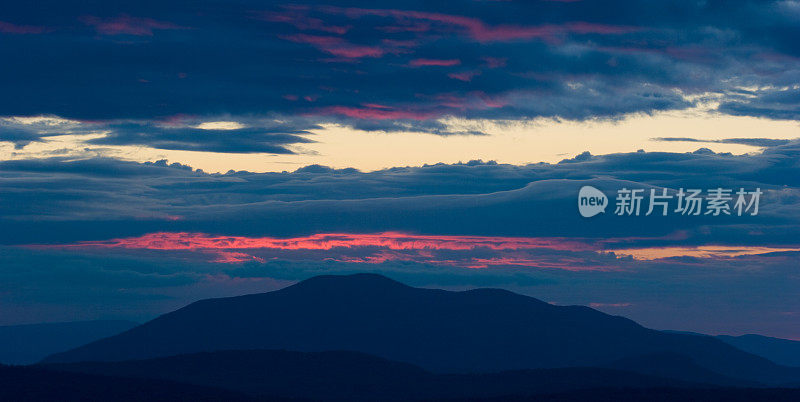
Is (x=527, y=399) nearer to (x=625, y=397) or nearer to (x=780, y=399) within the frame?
(x=625, y=397)

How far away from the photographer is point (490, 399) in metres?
194

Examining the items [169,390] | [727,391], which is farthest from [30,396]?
[727,391]

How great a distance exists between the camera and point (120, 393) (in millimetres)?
185250

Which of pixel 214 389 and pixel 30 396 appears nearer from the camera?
pixel 30 396

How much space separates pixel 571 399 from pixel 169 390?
288 feet

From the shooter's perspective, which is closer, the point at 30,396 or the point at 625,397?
the point at 30,396

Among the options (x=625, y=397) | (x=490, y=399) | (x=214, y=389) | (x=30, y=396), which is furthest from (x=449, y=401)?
(x=30, y=396)

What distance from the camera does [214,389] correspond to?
196 metres

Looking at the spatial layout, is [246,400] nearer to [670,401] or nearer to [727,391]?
[670,401]

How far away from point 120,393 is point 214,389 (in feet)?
67.5

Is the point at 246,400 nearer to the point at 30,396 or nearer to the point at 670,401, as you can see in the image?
the point at 30,396

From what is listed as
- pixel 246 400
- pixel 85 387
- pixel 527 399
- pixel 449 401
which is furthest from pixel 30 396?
pixel 527 399

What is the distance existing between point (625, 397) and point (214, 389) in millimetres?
91597

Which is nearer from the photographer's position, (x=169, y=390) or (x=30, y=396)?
(x=30, y=396)
